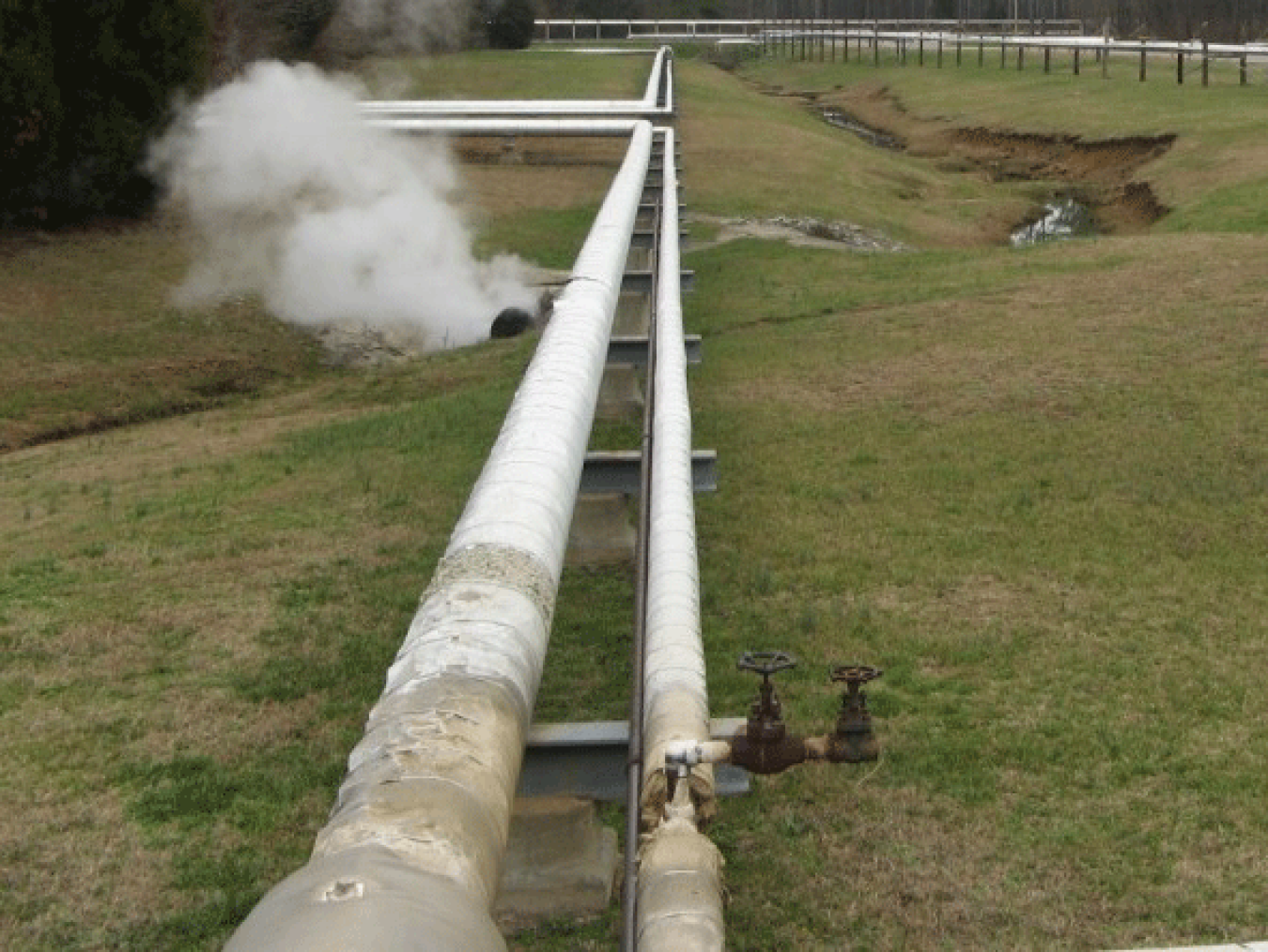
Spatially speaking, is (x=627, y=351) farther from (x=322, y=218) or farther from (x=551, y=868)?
(x=322, y=218)

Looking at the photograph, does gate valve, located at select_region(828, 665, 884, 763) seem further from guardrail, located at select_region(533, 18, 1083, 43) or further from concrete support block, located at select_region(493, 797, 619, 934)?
guardrail, located at select_region(533, 18, 1083, 43)

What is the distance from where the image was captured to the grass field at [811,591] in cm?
582

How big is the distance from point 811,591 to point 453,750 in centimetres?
484

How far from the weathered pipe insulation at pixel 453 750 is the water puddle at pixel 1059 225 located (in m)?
21.6

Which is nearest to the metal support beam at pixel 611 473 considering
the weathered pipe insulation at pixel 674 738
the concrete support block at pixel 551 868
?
the weathered pipe insulation at pixel 674 738

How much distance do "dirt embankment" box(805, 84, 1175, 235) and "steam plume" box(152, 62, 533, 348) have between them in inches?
386

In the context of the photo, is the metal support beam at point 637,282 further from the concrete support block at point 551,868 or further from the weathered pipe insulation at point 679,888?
the weathered pipe insulation at point 679,888

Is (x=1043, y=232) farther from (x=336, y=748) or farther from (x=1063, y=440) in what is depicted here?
(x=336, y=748)

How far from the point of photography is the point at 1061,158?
3678 cm

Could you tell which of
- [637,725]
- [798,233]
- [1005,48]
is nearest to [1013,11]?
[1005,48]

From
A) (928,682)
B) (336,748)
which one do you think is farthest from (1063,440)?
(336,748)

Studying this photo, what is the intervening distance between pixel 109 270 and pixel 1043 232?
13.2 meters

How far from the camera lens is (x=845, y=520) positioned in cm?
968

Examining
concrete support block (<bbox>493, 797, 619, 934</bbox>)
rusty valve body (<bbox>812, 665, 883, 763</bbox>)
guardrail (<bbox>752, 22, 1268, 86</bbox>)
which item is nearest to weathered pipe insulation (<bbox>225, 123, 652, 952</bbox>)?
rusty valve body (<bbox>812, 665, 883, 763</bbox>)
